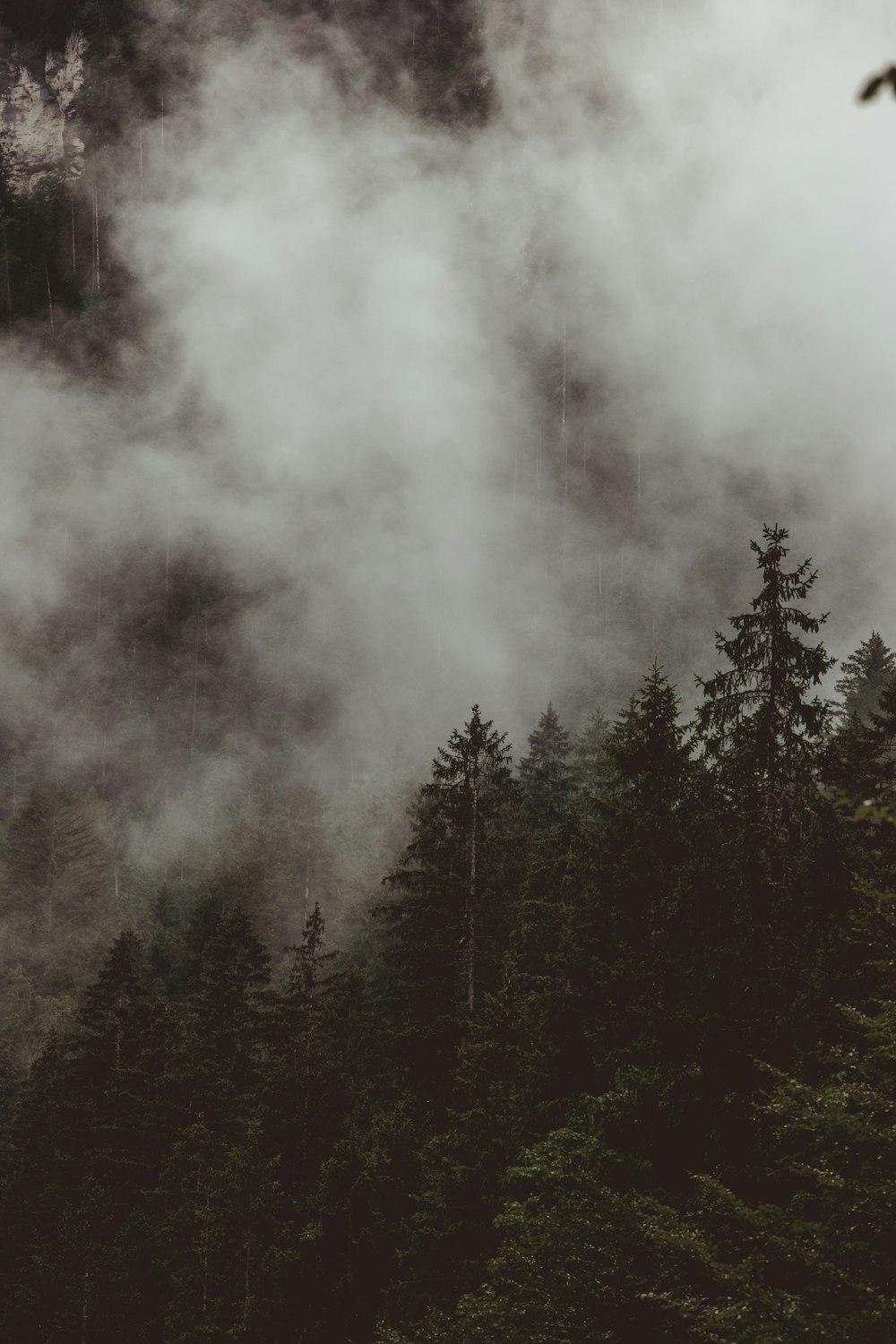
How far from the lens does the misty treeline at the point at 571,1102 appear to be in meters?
11.3

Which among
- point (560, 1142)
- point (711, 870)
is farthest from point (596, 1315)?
point (711, 870)

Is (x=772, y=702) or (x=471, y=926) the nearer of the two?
(x=772, y=702)

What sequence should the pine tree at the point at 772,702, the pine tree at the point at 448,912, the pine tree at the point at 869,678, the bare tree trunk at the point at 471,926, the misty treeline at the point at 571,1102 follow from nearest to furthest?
1. the misty treeline at the point at 571,1102
2. the pine tree at the point at 772,702
3. the pine tree at the point at 448,912
4. the bare tree trunk at the point at 471,926
5. the pine tree at the point at 869,678

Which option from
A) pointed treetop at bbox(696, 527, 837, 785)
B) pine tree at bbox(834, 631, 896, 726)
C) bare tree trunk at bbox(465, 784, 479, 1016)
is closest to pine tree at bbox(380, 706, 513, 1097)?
bare tree trunk at bbox(465, 784, 479, 1016)

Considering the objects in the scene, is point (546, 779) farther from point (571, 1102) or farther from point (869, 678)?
point (571, 1102)

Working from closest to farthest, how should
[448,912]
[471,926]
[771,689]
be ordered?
1. [771,689]
2. [471,926]
3. [448,912]

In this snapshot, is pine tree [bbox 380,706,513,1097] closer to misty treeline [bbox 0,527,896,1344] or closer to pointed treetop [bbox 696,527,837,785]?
misty treeline [bbox 0,527,896,1344]

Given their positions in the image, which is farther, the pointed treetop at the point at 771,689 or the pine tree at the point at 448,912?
the pine tree at the point at 448,912

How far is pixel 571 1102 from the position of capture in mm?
17297

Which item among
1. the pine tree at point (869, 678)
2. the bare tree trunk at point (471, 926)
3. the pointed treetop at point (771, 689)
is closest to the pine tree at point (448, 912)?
the bare tree trunk at point (471, 926)

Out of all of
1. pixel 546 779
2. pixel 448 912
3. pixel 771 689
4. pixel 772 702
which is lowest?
pixel 448 912

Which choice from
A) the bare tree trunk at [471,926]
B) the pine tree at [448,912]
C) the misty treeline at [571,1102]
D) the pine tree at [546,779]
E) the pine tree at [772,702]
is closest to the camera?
the misty treeline at [571,1102]

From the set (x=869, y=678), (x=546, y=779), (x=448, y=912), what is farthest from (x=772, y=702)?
(x=869, y=678)

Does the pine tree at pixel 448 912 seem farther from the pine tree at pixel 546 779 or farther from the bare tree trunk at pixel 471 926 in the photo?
the pine tree at pixel 546 779
